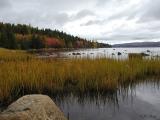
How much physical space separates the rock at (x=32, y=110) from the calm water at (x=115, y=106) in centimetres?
114

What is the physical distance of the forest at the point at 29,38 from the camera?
60719 millimetres

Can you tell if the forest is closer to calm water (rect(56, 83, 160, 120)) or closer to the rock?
calm water (rect(56, 83, 160, 120))

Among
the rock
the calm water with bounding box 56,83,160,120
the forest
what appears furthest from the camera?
the forest

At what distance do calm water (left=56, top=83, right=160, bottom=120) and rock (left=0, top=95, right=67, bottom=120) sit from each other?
1139 millimetres

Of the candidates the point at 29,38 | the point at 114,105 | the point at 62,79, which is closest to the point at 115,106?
the point at 114,105

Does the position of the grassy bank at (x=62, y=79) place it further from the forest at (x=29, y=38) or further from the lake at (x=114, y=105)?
the forest at (x=29, y=38)

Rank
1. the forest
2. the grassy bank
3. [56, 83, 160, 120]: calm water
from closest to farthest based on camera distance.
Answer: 1. [56, 83, 160, 120]: calm water
2. the grassy bank
3. the forest

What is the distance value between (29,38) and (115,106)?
269ft

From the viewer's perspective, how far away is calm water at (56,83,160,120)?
564 centimetres

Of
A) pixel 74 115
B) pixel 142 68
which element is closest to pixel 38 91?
pixel 74 115

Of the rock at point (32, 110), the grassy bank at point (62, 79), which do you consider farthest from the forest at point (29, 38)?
the rock at point (32, 110)

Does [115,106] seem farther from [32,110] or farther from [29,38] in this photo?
[29,38]

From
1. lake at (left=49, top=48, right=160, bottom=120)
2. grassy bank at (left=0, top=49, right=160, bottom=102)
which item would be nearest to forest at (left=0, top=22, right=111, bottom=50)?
grassy bank at (left=0, top=49, right=160, bottom=102)

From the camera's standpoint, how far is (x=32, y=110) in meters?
4.17
